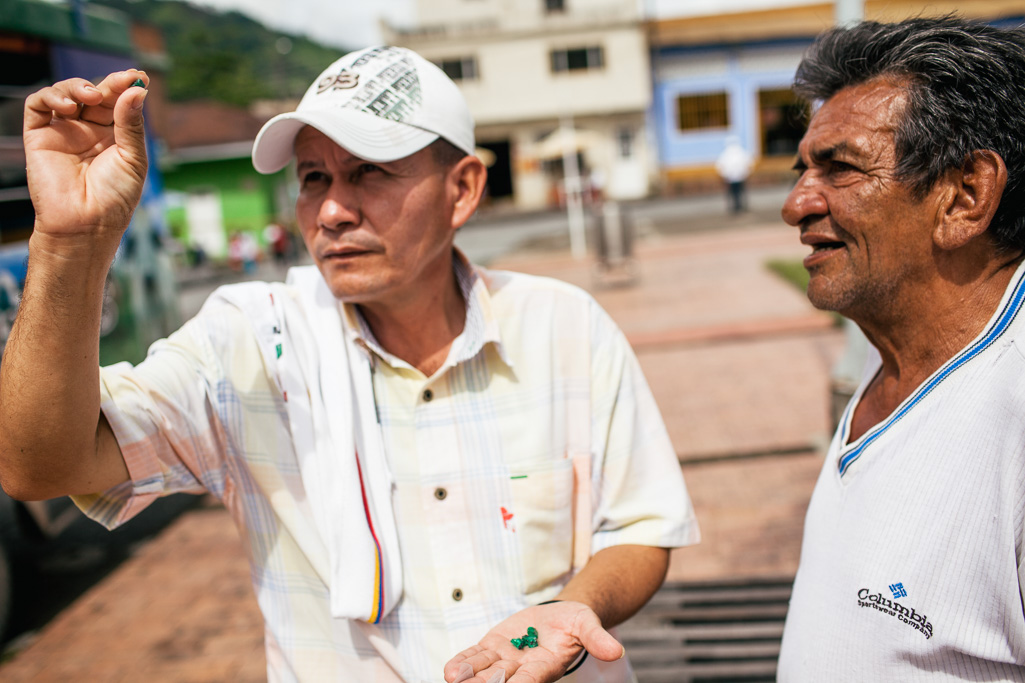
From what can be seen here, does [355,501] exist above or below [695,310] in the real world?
above

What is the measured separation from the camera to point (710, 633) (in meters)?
3.07

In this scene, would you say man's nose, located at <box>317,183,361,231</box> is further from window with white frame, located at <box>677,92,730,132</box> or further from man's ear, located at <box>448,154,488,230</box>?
window with white frame, located at <box>677,92,730,132</box>

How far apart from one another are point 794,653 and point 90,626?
11.8 feet

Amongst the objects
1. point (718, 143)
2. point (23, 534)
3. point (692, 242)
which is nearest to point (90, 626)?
point (23, 534)

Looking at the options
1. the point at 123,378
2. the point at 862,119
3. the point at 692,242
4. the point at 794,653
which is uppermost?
the point at 862,119

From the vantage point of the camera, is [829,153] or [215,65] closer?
[829,153]

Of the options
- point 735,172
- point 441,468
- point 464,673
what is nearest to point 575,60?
point 735,172

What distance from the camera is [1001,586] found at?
1.27 metres

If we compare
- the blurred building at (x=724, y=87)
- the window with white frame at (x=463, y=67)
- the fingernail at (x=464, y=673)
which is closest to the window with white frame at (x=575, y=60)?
the blurred building at (x=724, y=87)

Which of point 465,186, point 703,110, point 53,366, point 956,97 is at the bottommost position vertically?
point 703,110

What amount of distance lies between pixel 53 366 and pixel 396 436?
2.15 feet

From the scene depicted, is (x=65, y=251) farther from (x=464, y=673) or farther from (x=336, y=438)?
(x=464, y=673)

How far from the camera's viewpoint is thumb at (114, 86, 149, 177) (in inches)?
51.0

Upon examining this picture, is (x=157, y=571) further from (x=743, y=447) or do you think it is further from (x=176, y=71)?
(x=176, y=71)
